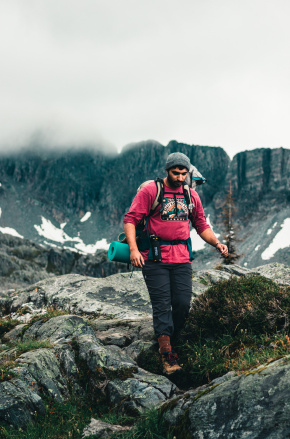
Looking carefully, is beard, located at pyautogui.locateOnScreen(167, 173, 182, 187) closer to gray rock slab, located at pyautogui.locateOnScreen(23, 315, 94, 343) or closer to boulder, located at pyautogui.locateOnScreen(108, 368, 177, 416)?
boulder, located at pyautogui.locateOnScreen(108, 368, 177, 416)

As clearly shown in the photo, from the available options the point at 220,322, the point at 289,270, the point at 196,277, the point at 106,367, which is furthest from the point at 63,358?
the point at 289,270

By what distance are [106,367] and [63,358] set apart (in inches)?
32.1

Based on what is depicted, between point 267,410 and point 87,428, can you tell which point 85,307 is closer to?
point 87,428

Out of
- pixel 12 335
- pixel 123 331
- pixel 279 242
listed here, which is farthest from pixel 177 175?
pixel 279 242

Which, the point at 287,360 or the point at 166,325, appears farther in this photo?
the point at 166,325

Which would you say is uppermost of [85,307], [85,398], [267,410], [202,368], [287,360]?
[287,360]

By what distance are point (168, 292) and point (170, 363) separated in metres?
1.26

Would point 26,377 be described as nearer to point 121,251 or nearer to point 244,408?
point 121,251

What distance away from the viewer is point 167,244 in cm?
629

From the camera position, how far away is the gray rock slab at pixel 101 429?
386 centimetres

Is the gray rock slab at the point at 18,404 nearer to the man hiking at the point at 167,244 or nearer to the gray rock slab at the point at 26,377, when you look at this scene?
the gray rock slab at the point at 26,377

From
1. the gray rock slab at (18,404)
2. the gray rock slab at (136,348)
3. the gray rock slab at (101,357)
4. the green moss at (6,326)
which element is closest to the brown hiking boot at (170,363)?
the gray rock slab at (101,357)

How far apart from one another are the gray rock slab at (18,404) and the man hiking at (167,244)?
2332 mm

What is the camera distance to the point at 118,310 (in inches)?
444
